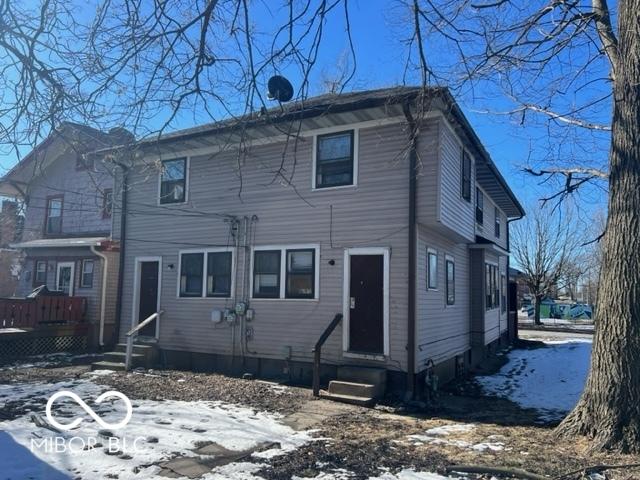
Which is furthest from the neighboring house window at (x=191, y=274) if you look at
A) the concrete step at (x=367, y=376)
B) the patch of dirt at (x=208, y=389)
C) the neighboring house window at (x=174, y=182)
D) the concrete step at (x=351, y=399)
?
the concrete step at (x=351, y=399)

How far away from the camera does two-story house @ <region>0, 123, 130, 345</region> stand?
15266 millimetres

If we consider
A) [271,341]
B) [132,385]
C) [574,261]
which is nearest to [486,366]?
[271,341]

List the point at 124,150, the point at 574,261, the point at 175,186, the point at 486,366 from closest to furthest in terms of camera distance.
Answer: the point at 124,150 → the point at 175,186 → the point at 486,366 → the point at 574,261

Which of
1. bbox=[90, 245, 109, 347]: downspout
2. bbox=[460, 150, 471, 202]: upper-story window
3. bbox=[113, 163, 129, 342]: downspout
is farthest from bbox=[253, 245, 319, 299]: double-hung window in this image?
bbox=[90, 245, 109, 347]: downspout

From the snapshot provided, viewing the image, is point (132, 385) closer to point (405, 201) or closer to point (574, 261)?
point (405, 201)

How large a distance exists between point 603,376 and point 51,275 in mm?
16921

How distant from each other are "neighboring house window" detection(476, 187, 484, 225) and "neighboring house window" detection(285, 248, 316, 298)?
246 inches

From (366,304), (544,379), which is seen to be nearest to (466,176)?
→ (366,304)

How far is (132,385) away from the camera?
9742 mm

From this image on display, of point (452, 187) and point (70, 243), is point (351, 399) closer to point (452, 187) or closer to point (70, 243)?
point (452, 187)

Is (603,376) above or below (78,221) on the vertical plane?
below

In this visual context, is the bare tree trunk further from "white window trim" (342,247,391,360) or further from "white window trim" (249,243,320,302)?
"white window trim" (249,243,320,302)

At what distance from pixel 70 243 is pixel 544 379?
561 inches

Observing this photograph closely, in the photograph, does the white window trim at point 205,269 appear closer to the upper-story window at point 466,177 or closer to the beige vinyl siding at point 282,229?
the beige vinyl siding at point 282,229
